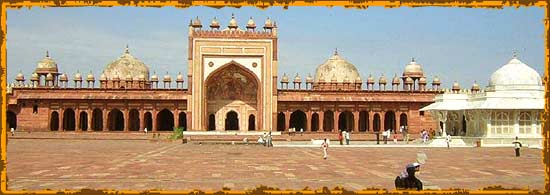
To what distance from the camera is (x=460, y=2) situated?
2.55 m

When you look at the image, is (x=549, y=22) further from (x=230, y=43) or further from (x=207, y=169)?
(x=230, y=43)

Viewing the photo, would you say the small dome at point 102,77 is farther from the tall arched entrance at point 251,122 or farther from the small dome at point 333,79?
the small dome at point 333,79

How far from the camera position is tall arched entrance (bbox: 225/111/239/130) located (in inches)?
1685

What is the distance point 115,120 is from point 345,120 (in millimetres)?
16865

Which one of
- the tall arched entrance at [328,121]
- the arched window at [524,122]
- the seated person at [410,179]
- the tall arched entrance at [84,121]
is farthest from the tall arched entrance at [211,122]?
the seated person at [410,179]

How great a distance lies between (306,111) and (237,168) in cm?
2744

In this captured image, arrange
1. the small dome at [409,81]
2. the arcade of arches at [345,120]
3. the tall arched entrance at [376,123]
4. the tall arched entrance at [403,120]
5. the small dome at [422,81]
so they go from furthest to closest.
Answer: the small dome at [422,81] → the small dome at [409,81] → the tall arched entrance at [376,123] → the tall arched entrance at [403,120] → the arcade of arches at [345,120]

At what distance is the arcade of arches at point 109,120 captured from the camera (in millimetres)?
39719

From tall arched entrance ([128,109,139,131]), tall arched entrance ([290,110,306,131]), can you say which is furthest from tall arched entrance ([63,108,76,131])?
tall arched entrance ([290,110,306,131])

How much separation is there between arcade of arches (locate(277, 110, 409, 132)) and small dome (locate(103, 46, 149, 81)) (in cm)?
1283

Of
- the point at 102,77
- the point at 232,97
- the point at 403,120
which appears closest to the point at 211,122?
the point at 232,97

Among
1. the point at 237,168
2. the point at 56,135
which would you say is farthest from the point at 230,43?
the point at 237,168

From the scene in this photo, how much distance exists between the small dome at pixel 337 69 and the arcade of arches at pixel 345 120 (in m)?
4.38

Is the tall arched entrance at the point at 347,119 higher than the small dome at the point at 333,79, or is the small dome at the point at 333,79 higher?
the small dome at the point at 333,79
